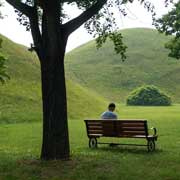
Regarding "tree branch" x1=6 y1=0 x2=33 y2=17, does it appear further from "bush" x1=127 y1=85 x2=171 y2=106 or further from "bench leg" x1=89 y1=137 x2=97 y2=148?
"bush" x1=127 y1=85 x2=171 y2=106

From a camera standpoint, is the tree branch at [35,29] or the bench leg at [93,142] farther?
the bench leg at [93,142]

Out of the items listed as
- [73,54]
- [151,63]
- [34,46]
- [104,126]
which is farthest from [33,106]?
[73,54]

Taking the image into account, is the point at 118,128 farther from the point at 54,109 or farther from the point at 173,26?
the point at 173,26

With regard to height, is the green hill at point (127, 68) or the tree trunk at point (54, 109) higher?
the green hill at point (127, 68)

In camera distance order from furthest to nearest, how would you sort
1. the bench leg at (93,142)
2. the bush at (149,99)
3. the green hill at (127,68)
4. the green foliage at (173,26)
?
1. the green hill at (127,68)
2. the bush at (149,99)
3. the green foliage at (173,26)
4. the bench leg at (93,142)

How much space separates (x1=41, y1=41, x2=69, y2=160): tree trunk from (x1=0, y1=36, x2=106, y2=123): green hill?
83.4 feet

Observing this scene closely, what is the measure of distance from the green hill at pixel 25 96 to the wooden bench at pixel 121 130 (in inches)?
861

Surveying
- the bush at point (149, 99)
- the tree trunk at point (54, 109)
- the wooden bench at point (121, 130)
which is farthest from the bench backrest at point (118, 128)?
the bush at point (149, 99)

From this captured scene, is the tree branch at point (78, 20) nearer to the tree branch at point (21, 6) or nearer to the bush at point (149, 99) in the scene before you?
the tree branch at point (21, 6)

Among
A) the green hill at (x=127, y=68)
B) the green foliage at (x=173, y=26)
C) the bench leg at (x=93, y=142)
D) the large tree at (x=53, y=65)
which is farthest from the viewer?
the green hill at (x=127, y=68)

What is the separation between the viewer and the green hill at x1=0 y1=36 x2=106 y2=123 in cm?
4169

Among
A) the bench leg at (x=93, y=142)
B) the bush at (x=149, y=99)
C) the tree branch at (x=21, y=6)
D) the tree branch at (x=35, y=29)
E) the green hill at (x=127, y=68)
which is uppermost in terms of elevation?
the green hill at (x=127, y=68)

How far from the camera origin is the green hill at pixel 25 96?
41688mm

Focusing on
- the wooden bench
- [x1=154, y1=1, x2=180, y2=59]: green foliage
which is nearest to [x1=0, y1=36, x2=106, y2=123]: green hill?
[x1=154, y1=1, x2=180, y2=59]: green foliage
